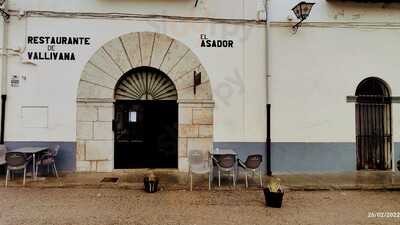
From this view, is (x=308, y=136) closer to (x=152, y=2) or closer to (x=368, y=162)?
(x=368, y=162)

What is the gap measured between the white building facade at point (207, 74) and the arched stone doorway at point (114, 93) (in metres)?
0.03

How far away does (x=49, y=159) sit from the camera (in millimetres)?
8531

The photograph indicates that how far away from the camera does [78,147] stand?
9.20 m

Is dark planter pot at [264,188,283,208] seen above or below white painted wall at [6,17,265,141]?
below

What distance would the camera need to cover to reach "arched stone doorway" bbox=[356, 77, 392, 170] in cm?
1009

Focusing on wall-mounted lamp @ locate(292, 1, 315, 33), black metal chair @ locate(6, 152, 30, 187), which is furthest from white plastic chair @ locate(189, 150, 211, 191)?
wall-mounted lamp @ locate(292, 1, 315, 33)

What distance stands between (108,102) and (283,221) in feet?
19.7

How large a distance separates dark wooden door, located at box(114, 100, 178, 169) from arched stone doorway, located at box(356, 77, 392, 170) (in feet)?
18.9

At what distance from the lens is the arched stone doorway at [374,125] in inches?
397

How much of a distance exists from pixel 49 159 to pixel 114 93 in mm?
2505

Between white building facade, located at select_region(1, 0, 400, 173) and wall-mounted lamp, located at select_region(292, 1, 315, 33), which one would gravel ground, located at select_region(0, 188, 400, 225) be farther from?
wall-mounted lamp, located at select_region(292, 1, 315, 33)

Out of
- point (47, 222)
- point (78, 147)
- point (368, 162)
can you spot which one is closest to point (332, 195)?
point (368, 162)
